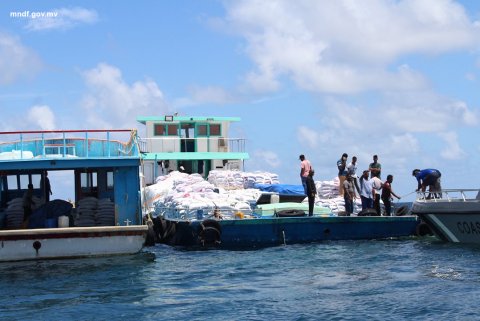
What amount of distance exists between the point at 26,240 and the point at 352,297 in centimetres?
824

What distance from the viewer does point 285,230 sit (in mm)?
23156

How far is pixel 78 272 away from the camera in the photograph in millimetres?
17938

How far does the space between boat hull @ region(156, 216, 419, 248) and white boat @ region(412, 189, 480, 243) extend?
3.68 ft

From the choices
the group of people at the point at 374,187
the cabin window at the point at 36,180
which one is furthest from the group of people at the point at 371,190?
the cabin window at the point at 36,180

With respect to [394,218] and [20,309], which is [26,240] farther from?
[394,218]

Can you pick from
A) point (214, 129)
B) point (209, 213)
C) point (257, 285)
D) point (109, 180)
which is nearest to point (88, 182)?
point (109, 180)

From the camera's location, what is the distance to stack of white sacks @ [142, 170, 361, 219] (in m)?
24.2

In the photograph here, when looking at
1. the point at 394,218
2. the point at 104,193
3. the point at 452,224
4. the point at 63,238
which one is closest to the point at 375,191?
the point at 394,218

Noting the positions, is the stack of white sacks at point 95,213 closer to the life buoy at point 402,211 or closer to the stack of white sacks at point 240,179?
the stack of white sacks at point 240,179

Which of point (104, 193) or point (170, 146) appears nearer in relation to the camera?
point (104, 193)

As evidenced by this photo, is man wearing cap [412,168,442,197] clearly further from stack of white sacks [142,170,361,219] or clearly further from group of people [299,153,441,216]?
stack of white sacks [142,170,361,219]

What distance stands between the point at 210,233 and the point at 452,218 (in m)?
6.67

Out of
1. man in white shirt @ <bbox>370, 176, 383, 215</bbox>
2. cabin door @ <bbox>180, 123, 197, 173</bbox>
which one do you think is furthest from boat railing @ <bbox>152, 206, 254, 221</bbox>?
cabin door @ <bbox>180, 123, 197, 173</bbox>

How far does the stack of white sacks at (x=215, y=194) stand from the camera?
953 inches
